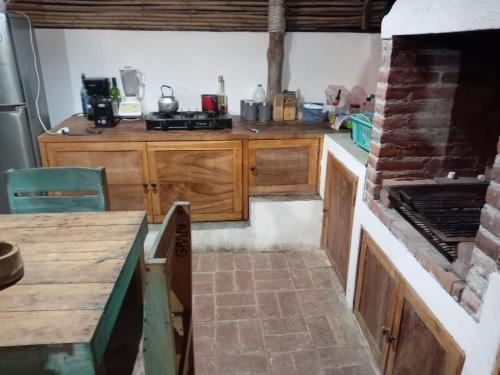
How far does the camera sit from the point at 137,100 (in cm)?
336

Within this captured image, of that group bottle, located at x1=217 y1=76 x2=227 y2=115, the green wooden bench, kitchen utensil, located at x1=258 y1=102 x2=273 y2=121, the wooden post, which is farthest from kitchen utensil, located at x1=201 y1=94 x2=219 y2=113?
the green wooden bench

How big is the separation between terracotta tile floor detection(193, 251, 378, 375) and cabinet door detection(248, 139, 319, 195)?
556 millimetres

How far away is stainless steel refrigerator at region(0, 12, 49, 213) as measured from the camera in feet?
9.15

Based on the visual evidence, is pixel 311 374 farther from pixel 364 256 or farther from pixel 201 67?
pixel 201 67

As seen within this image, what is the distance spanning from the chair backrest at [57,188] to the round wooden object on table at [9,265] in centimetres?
62

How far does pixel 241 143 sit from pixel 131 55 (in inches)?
51.5

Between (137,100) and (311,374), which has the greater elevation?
(137,100)

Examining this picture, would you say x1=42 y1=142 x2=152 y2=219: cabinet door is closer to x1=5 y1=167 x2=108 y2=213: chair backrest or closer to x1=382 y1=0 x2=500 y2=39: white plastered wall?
x1=5 y1=167 x2=108 y2=213: chair backrest

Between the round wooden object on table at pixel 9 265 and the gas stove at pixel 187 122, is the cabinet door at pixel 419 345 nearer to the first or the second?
the round wooden object on table at pixel 9 265

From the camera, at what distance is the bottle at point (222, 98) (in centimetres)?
331

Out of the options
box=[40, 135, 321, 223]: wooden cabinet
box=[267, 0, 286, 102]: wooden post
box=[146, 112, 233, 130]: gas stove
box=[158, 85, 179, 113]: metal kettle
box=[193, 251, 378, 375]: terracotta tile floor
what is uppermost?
box=[267, 0, 286, 102]: wooden post

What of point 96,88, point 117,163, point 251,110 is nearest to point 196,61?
point 251,110

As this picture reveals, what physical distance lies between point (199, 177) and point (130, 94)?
1.06 m

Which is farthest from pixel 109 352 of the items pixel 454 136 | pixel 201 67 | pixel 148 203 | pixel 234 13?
pixel 234 13
